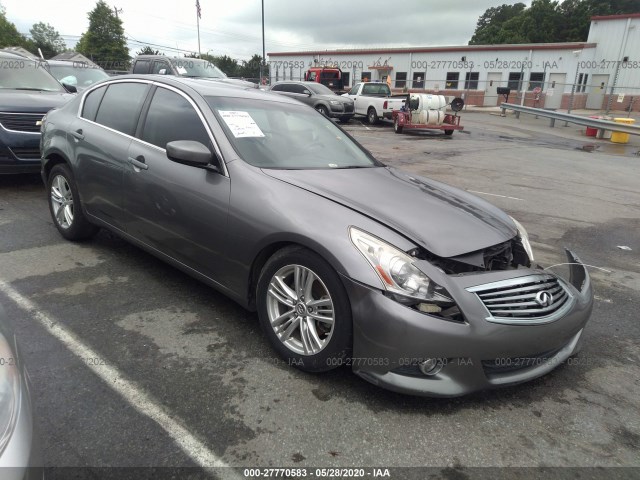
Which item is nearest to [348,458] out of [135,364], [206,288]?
[135,364]

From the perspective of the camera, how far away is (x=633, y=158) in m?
13.9

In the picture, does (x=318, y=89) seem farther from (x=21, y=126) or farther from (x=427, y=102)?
(x=21, y=126)

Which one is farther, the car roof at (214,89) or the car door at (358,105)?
the car door at (358,105)

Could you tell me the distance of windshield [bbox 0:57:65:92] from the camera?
23.4 feet

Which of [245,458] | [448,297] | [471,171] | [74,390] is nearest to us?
[245,458]

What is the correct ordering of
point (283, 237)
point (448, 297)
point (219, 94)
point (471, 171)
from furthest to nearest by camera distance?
point (471, 171)
point (219, 94)
point (283, 237)
point (448, 297)

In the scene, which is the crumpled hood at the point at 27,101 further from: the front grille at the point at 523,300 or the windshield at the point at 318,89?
the windshield at the point at 318,89

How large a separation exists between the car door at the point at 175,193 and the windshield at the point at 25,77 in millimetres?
4793

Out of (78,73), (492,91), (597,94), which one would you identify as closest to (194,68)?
(78,73)

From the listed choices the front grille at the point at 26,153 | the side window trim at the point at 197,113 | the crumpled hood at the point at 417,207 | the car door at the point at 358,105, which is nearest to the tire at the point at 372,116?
the car door at the point at 358,105

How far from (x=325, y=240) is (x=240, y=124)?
135 cm

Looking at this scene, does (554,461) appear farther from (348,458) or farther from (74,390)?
(74,390)

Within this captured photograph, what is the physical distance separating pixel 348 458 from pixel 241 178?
5.78ft

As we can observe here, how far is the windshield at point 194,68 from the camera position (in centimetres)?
1243
